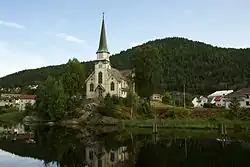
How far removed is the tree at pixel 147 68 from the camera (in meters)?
80.6

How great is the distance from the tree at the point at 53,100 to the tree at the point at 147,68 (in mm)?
18403

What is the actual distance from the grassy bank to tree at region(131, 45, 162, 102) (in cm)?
1331

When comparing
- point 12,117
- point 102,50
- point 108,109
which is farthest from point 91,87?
point 12,117

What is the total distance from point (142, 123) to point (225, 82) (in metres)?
122

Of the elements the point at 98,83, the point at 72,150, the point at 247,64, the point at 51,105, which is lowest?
the point at 72,150

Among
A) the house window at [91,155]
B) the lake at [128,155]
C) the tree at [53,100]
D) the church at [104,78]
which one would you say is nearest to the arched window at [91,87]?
the church at [104,78]

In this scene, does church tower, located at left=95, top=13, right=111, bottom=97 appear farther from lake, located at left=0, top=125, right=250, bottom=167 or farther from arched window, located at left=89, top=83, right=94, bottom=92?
lake, located at left=0, top=125, right=250, bottom=167

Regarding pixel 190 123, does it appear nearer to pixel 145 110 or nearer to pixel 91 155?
pixel 145 110

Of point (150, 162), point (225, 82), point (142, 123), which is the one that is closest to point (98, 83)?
point (142, 123)

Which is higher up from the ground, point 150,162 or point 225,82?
point 225,82

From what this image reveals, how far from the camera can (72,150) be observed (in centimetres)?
3809

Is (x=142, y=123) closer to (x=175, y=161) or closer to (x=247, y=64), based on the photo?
(x=175, y=161)

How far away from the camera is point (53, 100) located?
267 ft

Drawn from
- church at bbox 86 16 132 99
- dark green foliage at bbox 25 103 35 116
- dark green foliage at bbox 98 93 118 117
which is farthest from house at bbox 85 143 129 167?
dark green foliage at bbox 25 103 35 116
